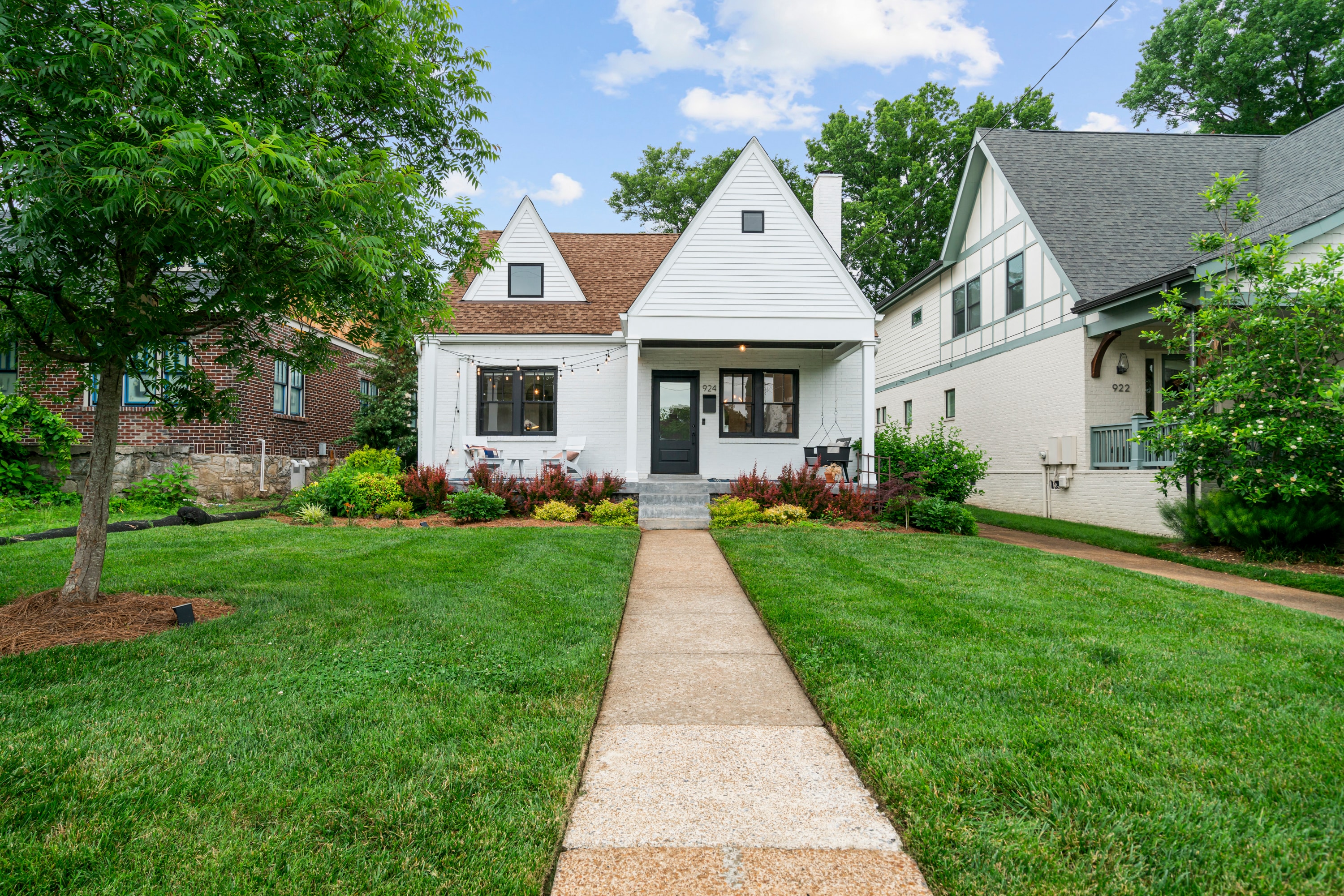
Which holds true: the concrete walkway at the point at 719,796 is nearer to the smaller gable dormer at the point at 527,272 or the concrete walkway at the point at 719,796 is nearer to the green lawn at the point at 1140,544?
the green lawn at the point at 1140,544

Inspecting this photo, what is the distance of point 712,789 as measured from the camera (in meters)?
2.47

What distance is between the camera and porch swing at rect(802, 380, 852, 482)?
12695 millimetres

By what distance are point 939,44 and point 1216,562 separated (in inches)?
514

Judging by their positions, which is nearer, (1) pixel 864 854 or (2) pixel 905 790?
(1) pixel 864 854

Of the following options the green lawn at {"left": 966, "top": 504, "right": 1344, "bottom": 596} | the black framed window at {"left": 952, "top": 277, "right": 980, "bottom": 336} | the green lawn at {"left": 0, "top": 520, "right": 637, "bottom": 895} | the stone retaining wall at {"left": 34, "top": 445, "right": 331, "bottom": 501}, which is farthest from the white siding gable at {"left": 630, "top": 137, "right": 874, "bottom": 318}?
the stone retaining wall at {"left": 34, "top": 445, "right": 331, "bottom": 501}

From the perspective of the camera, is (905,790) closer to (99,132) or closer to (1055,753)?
(1055,753)

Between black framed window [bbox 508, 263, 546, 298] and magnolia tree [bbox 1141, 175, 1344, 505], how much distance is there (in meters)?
11.1

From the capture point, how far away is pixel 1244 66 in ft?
74.0

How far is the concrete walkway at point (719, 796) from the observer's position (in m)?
1.97

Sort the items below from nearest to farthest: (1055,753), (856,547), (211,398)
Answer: (1055,753) → (211,398) → (856,547)

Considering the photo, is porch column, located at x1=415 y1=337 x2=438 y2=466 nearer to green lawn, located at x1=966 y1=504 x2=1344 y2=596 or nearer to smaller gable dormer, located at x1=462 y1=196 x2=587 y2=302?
smaller gable dormer, located at x1=462 y1=196 x2=587 y2=302

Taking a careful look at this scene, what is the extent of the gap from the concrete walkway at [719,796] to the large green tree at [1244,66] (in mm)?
29072

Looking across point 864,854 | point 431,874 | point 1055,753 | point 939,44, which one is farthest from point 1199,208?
point 431,874

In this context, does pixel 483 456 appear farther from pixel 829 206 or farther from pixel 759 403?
pixel 829 206
